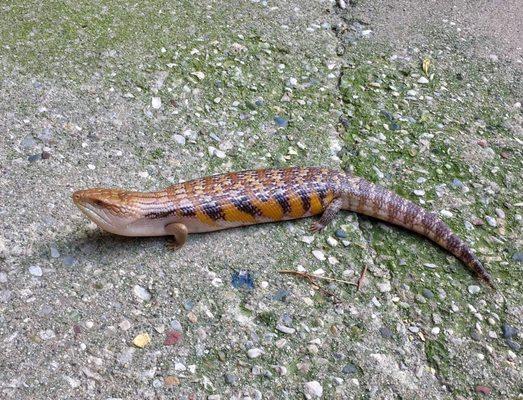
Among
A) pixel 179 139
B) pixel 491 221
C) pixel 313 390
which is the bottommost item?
pixel 313 390

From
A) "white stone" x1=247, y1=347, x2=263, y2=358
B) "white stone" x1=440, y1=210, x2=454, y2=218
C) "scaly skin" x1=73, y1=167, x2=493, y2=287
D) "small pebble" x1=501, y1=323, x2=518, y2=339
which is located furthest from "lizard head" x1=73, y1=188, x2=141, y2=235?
"small pebble" x1=501, y1=323, x2=518, y2=339

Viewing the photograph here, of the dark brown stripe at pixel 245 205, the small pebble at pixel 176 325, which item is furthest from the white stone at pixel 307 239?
the small pebble at pixel 176 325

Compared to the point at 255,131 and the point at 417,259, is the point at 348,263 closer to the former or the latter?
the point at 417,259

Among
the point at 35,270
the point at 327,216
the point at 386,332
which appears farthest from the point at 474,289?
the point at 35,270

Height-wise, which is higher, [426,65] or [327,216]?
[426,65]

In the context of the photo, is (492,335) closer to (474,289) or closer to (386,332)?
(474,289)

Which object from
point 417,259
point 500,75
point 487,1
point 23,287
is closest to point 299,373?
point 417,259

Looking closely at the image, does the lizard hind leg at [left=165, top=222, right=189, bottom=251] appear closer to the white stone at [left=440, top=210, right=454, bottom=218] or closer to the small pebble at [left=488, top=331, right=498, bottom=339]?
the white stone at [left=440, top=210, right=454, bottom=218]
